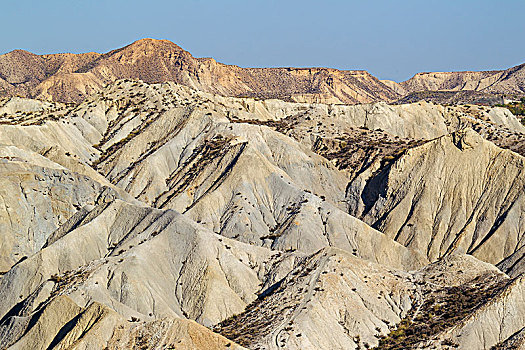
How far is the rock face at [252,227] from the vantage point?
56438mm

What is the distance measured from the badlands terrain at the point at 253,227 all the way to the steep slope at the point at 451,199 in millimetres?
217

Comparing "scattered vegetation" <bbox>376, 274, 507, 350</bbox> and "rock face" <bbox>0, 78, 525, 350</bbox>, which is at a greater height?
"rock face" <bbox>0, 78, 525, 350</bbox>

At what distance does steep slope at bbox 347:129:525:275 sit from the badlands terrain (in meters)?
0.22

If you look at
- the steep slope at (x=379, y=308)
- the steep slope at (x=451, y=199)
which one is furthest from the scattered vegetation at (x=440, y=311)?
the steep slope at (x=451, y=199)

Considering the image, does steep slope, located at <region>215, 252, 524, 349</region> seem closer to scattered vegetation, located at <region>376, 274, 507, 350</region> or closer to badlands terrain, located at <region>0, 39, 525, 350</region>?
scattered vegetation, located at <region>376, 274, 507, 350</region>

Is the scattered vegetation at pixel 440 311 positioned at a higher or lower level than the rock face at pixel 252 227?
lower

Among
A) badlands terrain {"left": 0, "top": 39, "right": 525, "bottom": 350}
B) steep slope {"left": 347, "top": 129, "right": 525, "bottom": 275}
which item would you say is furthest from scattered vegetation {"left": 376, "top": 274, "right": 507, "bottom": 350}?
steep slope {"left": 347, "top": 129, "right": 525, "bottom": 275}

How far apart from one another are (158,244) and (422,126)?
2698 inches

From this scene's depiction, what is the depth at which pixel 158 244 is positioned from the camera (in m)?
68.8

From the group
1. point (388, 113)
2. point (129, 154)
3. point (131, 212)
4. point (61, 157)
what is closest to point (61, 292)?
point (131, 212)

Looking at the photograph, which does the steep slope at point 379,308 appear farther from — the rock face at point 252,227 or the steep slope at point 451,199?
the steep slope at point 451,199

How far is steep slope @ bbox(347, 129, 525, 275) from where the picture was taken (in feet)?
278

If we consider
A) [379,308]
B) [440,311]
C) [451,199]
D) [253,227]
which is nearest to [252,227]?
[253,227]

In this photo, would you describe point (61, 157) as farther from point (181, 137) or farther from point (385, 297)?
point (385, 297)
